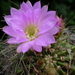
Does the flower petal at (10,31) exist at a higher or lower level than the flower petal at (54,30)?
higher

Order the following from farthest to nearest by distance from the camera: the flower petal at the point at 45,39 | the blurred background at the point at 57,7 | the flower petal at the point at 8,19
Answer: the blurred background at the point at 57,7
the flower petal at the point at 8,19
the flower petal at the point at 45,39

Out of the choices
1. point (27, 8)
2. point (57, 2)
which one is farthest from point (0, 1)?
point (27, 8)

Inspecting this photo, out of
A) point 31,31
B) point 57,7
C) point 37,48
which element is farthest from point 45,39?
point 57,7

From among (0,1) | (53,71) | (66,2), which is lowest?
(53,71)

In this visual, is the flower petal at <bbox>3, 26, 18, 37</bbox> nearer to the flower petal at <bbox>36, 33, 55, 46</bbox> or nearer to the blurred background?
the flower petal at <bbox>36, 33, 55, 46</bbox>

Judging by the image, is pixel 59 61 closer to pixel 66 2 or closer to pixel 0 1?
pixel 0 1

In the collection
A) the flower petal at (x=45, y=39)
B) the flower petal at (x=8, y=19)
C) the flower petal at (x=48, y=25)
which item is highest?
the flower petal at (x=8, y=19)

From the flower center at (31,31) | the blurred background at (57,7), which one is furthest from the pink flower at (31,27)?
the blurred background at (57,7)

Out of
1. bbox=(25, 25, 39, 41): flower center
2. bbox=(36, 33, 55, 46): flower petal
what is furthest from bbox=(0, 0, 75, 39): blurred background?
bbox=(36, 33, 55, 46): flower petal

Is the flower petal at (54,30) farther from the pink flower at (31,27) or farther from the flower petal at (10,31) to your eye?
the flower petal at (10,31)
